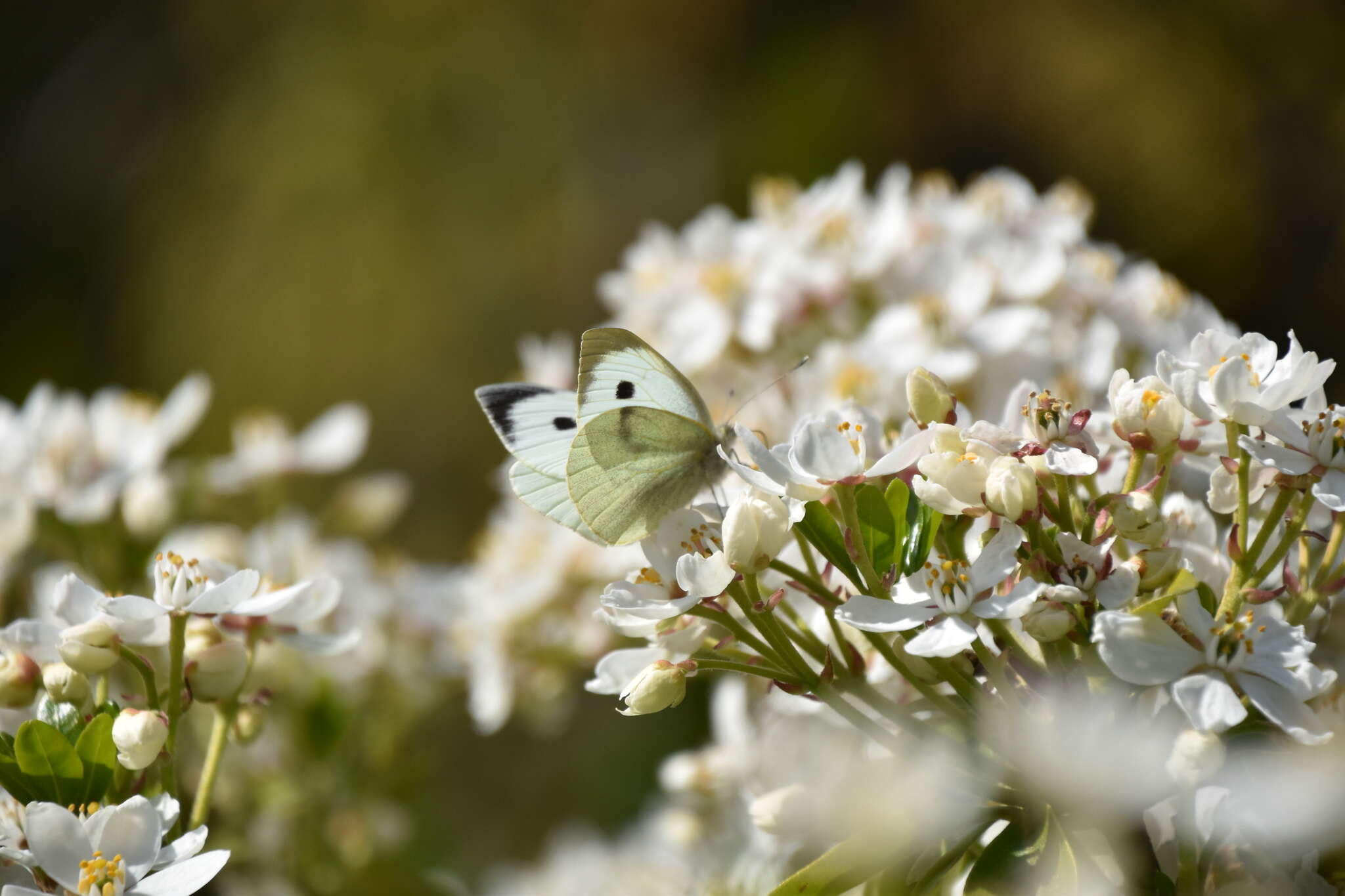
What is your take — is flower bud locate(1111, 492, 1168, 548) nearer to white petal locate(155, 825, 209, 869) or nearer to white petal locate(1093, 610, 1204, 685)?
white petal locate(1093, 610, 1204, 685)

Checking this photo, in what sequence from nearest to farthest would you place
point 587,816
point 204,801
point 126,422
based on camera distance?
1. point 204,801
2. point 126,422
3. point 587,816

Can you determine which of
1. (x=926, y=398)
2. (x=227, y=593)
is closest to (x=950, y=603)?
(x=926, y=398)

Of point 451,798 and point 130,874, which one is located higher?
point 130,874

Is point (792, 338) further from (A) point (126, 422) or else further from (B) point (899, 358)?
(A) point (126, 422)

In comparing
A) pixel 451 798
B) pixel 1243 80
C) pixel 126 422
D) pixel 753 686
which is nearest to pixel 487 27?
pixel 1243 80

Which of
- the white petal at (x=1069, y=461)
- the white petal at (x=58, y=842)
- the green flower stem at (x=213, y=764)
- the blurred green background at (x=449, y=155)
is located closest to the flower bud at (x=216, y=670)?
the green flower stem at (x=213, y=764)

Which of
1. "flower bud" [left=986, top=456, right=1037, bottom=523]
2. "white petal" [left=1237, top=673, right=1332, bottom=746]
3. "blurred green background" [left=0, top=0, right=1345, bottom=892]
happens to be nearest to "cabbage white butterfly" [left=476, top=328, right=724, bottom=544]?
"flower bud" [left=986, top=456, right=1037, bottom=523]

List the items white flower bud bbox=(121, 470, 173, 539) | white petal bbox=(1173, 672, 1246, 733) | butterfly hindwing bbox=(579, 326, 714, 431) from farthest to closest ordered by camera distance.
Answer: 1. white flower bud bbox=(121, 470, 173, 539)
2. butterfly hindwing bbox=(579, 326, 714, 431)
3. white petal bbox=(1173, 672, 1246, 733)

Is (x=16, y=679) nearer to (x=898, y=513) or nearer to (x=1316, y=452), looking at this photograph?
(x=898, y=513)
